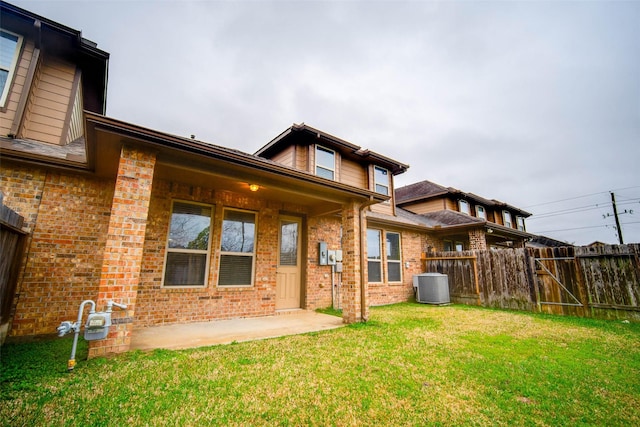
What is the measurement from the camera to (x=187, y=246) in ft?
17.3

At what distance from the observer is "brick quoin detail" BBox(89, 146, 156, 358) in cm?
297

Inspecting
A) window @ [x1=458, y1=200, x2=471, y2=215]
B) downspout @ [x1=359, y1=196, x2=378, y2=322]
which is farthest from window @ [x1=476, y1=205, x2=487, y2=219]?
downspout @ [x1=359, y1=196, x2=378, y2=322]

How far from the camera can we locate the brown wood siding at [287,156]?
28.2 feet

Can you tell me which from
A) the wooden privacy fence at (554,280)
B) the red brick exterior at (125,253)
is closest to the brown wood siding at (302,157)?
the red brick exterior at (125,253)

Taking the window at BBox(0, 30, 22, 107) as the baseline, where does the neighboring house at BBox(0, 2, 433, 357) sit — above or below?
below

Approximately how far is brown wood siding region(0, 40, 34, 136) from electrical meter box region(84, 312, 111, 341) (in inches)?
168

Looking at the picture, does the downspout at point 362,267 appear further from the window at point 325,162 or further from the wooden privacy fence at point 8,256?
the wooden privacy fence at point 8,256

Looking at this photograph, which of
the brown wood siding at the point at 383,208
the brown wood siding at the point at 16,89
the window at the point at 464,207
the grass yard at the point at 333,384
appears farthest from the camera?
the window at the point at 464,207

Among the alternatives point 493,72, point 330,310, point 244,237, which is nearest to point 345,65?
point 493,72

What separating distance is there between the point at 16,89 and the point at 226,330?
231 inches

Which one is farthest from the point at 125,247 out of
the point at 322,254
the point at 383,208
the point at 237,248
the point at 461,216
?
the point at 461,216

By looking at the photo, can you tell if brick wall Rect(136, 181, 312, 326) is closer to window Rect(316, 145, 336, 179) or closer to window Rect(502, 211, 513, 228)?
window Rect(316, 145, 336, 179)

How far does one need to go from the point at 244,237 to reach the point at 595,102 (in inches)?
759

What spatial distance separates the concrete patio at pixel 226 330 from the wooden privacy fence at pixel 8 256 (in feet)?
5.23
